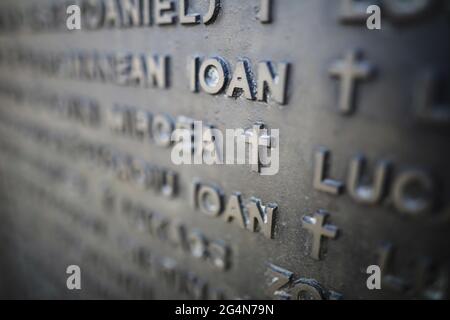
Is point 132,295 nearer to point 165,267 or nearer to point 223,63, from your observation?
point 165,267

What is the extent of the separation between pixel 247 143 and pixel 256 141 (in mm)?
32

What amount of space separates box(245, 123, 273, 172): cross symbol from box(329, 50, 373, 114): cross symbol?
18 centimetres

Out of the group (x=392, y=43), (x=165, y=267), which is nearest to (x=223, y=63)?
(x=392, y=43)

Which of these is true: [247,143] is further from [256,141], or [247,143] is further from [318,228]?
[318,228]

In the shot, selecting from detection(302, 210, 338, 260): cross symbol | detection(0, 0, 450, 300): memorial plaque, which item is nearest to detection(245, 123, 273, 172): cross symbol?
detection(0, 0, 450, 300): memorial plaque

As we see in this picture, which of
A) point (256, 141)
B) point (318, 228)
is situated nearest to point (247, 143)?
point (256, 141)

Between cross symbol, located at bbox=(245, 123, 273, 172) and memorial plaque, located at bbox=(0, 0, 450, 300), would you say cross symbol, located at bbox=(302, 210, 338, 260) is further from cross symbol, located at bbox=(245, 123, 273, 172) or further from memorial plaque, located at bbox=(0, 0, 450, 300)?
cross symbol, located at bbox=(245, 123, 273, 172)

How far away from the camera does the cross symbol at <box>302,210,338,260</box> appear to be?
2.18 ft

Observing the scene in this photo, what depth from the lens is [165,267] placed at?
107cm

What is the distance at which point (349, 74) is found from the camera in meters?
0.57

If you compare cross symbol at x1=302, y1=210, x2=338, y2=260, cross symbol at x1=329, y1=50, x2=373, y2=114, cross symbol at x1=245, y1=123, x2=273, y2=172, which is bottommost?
cross symbol at x1=302, y1=210, x2=338, y2=260

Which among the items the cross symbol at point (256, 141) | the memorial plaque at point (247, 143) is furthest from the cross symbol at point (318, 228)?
the cross symbol at point (256, 141)

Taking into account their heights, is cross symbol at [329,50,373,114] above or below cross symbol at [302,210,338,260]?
above

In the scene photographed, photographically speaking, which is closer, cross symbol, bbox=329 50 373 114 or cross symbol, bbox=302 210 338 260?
cross symbol, bbox=329 50 373 114
